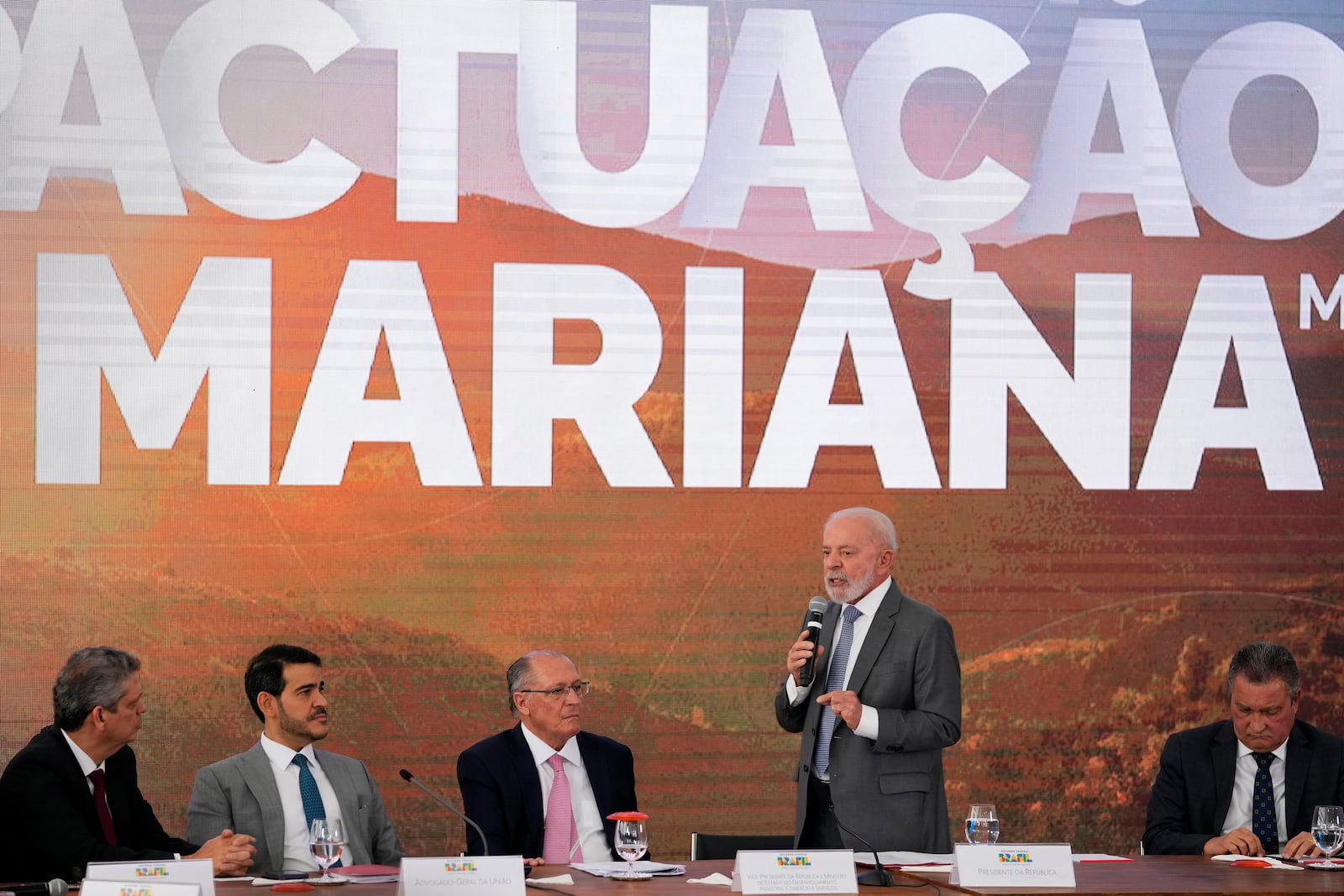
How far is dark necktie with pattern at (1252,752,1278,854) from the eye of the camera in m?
4.69

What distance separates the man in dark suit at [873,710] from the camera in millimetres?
4547

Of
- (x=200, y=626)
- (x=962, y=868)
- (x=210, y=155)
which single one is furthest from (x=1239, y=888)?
(x=210, y=155)

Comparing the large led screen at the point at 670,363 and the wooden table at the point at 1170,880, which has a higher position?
the large led screen at the point at 670,363

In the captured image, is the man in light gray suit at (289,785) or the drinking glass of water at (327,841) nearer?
the drinking glass of water at (327,841)

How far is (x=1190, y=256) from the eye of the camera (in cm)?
600

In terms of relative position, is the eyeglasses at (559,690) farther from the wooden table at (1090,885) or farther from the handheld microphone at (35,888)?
the handheld microphone at (35,888)

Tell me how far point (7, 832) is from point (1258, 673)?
337cm

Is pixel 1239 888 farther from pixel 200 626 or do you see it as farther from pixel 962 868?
pixel 200 626

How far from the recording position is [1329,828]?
402 centimetres

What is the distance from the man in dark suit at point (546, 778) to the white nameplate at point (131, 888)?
1375 millimetres

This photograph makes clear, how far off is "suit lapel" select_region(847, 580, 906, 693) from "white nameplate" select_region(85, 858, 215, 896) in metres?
1.94

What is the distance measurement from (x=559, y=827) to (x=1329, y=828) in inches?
78.8

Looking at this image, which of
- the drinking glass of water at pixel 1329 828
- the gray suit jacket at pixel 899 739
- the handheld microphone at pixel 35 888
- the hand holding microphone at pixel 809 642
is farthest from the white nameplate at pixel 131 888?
the drinking glass of water at pixel 1329 828

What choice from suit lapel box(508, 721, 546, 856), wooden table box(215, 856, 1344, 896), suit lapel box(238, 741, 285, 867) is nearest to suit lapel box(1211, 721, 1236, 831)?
wooden table box(215, 856, 1344, 896)
